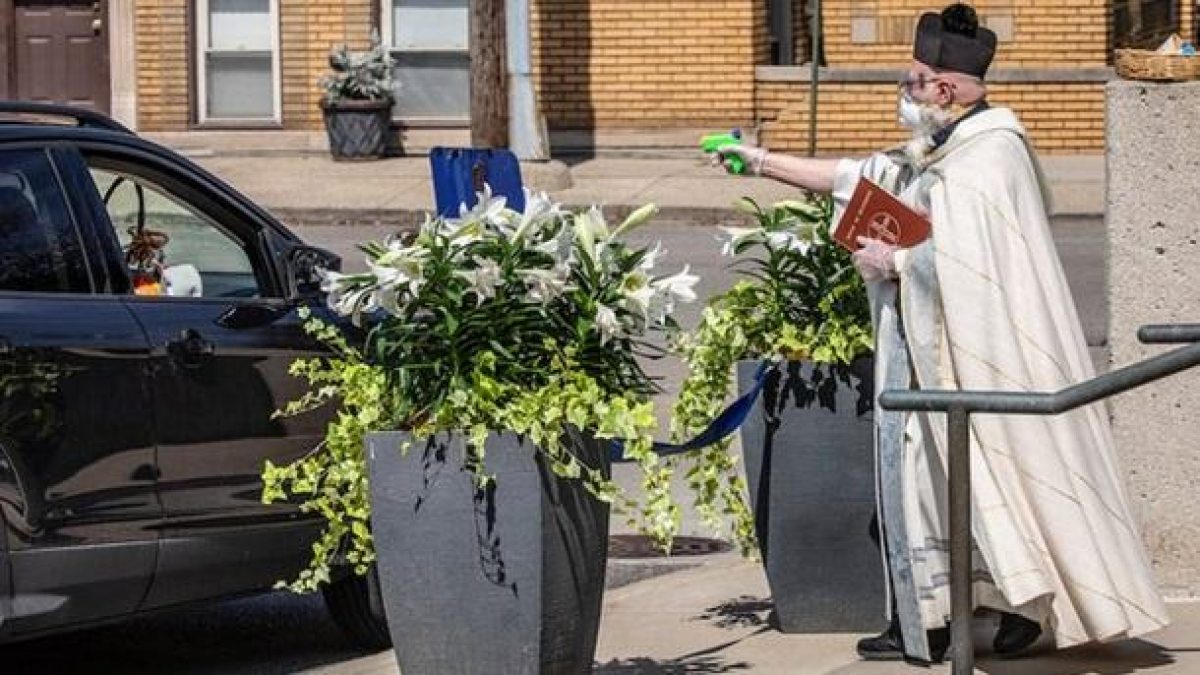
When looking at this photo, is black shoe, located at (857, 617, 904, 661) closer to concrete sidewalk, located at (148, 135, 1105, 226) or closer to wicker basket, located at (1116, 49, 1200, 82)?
wicker basket, located at (1116, 49, 1200, 82)

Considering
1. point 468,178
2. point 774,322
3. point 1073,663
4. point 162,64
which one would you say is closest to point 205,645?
point 774,322

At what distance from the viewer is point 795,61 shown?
27.4m

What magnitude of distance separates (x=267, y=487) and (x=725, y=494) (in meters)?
1.52

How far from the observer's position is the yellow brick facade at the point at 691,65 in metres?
25.3

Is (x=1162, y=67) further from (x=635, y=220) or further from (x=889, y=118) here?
(x=889, y=118)

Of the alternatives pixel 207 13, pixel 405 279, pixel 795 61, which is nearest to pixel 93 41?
pixel 207 13

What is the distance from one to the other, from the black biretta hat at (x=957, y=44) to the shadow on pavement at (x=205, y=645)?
2.57m

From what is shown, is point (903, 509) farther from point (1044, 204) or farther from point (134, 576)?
point (134, 576)

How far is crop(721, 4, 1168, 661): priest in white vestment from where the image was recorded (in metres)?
7.05

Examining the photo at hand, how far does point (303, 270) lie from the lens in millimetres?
8195

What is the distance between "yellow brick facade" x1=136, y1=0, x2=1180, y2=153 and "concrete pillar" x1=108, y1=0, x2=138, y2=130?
3.9 inches

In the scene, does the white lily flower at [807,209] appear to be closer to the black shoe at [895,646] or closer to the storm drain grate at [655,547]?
the black shoe at [895,646]

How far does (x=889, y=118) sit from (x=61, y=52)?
26.7 feet

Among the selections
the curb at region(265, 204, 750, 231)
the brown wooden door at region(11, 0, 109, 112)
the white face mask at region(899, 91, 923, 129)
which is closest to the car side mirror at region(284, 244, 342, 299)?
the white face mask at region(899, 91, 923, 129)
